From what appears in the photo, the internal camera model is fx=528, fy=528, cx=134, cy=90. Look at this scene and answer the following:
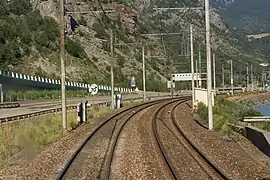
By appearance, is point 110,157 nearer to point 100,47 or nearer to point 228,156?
point 228,156

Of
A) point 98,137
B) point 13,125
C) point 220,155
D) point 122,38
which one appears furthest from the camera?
point 122,38

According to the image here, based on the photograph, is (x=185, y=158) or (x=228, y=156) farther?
(x=228, y=156)

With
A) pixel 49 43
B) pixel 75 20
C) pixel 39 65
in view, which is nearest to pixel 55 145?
pixel 39 65

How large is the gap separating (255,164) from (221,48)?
567ft

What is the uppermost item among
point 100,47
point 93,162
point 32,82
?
point 100,47

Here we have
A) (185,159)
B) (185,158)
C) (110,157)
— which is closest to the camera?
(185,159)

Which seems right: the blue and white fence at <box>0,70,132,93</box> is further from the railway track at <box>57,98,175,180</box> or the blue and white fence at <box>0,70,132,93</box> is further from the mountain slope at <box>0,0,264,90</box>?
the railway track at <box>57,98,175,180</box>

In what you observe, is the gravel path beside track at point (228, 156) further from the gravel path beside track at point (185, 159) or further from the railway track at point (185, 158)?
the gravel path beside track at point (185, 159)

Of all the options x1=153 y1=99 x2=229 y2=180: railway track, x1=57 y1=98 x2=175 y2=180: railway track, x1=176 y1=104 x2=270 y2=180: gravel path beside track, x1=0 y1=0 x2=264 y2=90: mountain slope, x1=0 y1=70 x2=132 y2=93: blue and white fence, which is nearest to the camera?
x1=153 y1=99 x2=229 y2=180: railway track

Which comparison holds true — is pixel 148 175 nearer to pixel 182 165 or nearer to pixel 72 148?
pixel 182 165

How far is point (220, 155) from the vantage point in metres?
19.0

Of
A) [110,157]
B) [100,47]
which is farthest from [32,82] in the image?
[110,157]

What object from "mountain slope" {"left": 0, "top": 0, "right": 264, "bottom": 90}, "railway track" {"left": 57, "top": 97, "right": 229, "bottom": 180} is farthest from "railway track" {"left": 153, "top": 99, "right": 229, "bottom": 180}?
"mountain slope" {"left": 0, "top": 0, "right": 264, "bottom": 90}

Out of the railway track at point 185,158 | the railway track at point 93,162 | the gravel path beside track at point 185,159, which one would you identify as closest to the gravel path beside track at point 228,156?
the railway track at point 185,158
